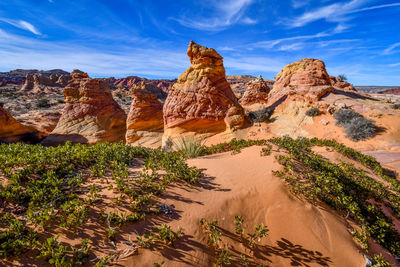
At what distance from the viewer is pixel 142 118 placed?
55.7 feet

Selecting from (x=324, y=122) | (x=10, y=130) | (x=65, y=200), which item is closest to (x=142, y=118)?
(x=10, y=130)

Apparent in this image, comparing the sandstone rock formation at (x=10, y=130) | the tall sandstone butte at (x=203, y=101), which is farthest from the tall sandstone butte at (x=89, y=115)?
the tall sandstone butte at (x=203, y=101)

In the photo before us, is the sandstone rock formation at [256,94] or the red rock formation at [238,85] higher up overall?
the red rock formation at [238,85]

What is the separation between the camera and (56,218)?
251 cm

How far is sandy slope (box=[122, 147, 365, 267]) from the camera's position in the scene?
2420 mm

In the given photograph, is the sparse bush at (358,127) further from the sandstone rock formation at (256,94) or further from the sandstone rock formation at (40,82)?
the sandstone rock formation at (40,82)

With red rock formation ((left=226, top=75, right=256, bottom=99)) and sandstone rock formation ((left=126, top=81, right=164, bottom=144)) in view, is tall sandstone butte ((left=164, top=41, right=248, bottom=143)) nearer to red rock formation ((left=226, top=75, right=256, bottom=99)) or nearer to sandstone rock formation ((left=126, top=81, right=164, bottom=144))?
sandstone rock formation ((left=126, top=81, right=164, bottom=144))

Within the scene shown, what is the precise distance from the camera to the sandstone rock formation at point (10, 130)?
568 inches

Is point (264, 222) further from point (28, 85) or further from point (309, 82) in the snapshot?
point (28, 85)

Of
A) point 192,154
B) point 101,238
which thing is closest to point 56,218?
point 101,238

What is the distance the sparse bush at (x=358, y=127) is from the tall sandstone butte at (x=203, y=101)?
19.0ft

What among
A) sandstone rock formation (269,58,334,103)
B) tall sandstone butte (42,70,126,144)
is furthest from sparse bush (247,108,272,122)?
tall sandstone butte (42,70,126,144)

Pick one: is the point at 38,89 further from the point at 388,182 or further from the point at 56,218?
the point at 388,182

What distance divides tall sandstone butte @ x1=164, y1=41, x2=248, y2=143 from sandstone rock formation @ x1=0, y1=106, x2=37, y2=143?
13.3 m
